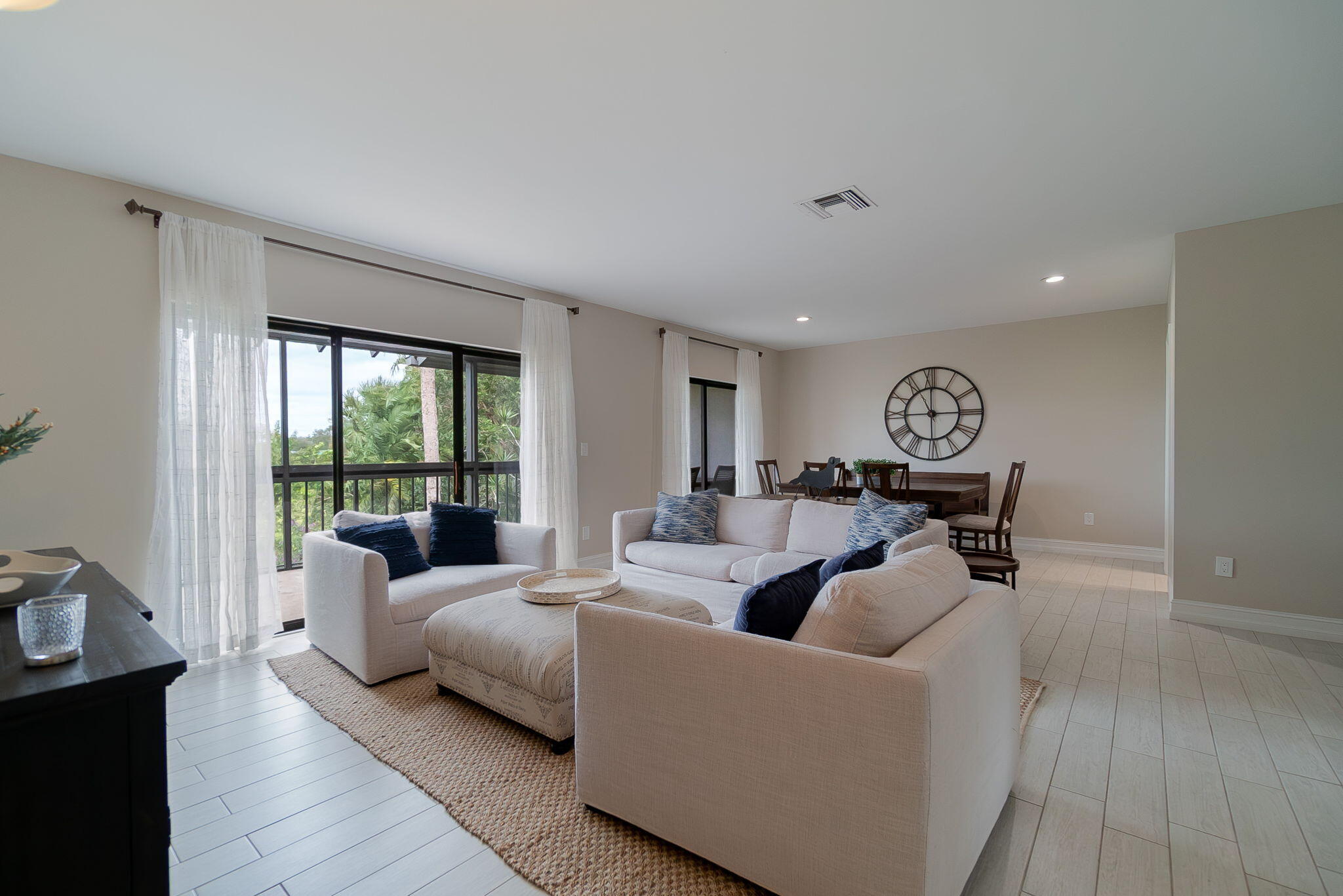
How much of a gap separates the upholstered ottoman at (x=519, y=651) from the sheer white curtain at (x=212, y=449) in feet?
4.46

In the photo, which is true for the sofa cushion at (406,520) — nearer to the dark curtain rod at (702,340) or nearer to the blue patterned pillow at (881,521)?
the blue patterned pillow at (881,521)

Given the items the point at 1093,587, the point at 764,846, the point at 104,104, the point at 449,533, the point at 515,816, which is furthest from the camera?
the point at 1093,587

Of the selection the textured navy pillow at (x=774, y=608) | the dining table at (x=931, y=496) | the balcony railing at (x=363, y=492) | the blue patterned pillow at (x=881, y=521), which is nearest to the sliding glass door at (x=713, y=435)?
the dining table at (x=931, y=496)

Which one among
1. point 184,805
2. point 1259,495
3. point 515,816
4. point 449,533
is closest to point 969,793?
point 515,816

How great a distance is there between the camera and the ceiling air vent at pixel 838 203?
3107 millimetres

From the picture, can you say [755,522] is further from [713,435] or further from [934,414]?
[934,414]

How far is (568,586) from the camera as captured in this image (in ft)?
9.07

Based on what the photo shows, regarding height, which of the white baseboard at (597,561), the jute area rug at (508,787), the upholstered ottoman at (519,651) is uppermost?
the upholstered ottoman at (519,651)

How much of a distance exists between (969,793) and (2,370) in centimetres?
416

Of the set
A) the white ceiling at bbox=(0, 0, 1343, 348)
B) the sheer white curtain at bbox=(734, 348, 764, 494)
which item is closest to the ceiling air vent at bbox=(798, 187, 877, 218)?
the white ceiling at bbox=(0, 0, 1343, 348)

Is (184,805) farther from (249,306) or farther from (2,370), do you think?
(249,306)

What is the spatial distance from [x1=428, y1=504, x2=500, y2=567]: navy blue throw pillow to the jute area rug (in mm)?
750

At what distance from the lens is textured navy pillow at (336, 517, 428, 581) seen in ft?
10.3

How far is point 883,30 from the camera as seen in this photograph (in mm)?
1898
